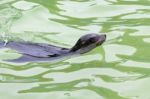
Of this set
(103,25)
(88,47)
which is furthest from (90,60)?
(103,25)

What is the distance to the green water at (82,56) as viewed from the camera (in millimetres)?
5250

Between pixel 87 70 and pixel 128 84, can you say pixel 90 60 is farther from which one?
pixel 128 84

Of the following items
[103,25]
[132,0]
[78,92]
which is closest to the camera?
[78,92]

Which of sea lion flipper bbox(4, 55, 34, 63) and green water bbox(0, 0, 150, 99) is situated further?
sea lion flipper bbox(4, 55, 34, 63)

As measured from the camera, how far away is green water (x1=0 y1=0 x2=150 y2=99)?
525cm

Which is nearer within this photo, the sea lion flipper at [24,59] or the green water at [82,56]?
the green water at [82,56]

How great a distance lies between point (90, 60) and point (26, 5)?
2.88 meters

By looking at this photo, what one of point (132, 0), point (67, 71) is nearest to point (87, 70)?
point (67, 71)

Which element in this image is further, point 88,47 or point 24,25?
point 24,25

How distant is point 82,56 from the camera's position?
609 cm

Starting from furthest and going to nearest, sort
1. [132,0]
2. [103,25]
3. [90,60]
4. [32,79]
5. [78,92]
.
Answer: [132,0] → [103,25] → [90,60] → [32,79] → [78,92]

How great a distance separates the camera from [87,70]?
18.7 feet

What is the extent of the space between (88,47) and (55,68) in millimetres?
553

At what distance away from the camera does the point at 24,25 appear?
7.54m
